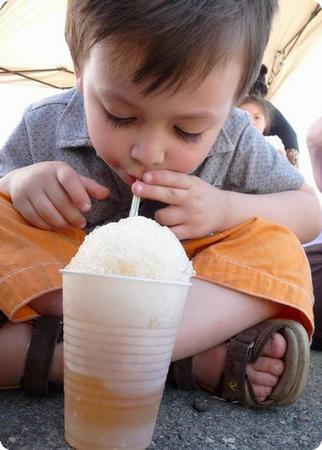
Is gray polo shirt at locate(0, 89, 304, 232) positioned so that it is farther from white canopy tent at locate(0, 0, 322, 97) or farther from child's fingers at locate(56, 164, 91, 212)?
white canopy tent at locate(0, 0, 322, 97)

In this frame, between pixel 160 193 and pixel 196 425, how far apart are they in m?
0.34

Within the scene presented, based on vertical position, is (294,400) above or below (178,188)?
below

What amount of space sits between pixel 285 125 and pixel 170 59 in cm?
242

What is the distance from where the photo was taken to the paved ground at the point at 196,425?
0.63m

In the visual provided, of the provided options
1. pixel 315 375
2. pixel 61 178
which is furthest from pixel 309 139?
pixel 61 178

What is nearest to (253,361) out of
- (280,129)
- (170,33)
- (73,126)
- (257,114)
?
(170,33)

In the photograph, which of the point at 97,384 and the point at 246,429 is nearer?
the point at 97,384

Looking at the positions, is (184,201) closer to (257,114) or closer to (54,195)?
(54,195)

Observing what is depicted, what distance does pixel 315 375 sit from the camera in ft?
3.41

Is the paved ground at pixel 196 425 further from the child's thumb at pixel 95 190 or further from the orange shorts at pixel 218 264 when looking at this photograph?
the child's thumb at pixel 95 190

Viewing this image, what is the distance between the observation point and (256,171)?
1128 millimetres

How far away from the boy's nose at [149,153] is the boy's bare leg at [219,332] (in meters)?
0.20

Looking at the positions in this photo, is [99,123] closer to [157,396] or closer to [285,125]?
[157,396]

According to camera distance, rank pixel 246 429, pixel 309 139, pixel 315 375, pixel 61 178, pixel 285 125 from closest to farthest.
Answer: pixel 246 429 → pixel 61 178 → pixel 315 375 → pixel 309 139 → pixel 285 125
